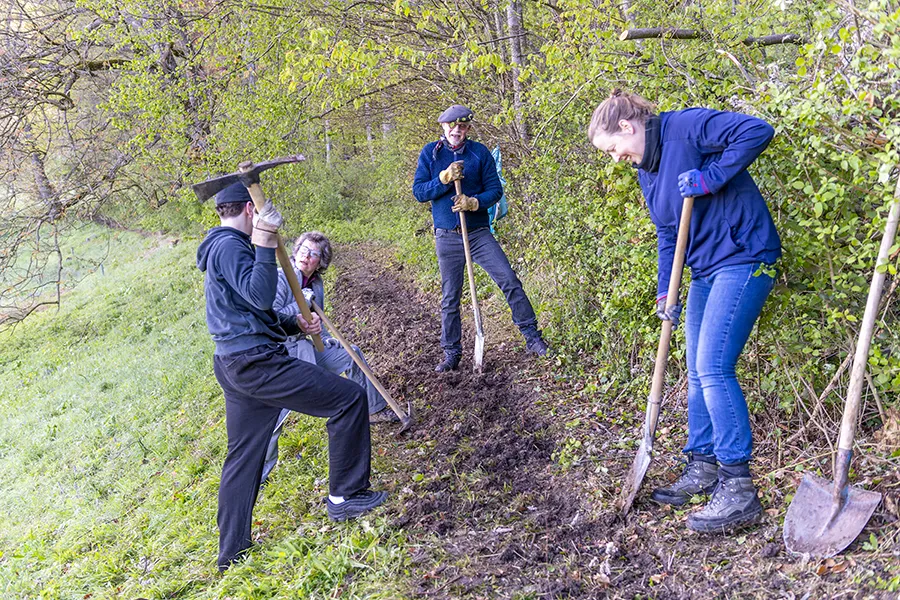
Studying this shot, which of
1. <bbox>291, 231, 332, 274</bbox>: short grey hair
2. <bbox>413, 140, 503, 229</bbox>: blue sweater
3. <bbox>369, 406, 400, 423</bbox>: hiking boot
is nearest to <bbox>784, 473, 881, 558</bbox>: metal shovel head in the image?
<bbox>369, 406, 400, 423</bbox>: hiking boot

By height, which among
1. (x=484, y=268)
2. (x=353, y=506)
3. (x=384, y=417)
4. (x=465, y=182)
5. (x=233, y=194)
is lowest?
(x=384, y=417)

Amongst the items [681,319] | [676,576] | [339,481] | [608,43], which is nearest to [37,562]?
[339,481]

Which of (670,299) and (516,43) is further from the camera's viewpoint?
(516,43)

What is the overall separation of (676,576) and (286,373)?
227 centimetres

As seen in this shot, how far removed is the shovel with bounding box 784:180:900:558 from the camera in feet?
8.95

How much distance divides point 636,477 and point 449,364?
275 centimetres

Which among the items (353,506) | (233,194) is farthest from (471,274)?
(233,194)

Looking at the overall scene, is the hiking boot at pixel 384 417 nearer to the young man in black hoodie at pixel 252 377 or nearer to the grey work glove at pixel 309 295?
the grey work glove at pixel 309 295

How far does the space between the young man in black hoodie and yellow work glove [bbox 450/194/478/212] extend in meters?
2.23

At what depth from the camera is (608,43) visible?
418 centimetres

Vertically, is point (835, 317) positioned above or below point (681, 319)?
above

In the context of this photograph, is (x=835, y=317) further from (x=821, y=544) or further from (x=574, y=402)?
(x=574, y=402)

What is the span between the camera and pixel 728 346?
9.95 feet

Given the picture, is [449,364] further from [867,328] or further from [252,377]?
Result: [867,328]
